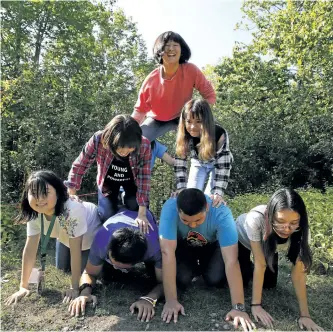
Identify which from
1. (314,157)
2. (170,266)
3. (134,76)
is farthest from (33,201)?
(314,157)

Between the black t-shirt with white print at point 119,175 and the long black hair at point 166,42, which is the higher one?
the long black hair at point 166,42

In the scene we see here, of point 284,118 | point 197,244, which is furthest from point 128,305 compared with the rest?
point 284,118

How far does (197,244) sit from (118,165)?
1036 millimetres

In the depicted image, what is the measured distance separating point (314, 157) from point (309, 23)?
13.4 ft

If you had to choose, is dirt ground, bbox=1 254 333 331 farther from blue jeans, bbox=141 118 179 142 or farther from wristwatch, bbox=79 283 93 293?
blue jeans, bbox=141 118 179 142

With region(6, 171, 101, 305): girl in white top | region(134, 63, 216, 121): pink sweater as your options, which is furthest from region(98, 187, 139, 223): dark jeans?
region(134, 63, 216, 121): pink sweater

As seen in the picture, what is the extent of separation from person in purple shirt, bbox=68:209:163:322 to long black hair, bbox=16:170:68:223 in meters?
0.44

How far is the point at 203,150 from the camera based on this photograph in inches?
130

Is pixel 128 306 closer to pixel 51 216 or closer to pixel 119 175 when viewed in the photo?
pixel 51 216

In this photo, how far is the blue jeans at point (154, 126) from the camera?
3758 millimetres

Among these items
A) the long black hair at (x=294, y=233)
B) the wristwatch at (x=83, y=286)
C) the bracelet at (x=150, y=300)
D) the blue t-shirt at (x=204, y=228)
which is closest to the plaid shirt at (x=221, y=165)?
the blue t-shirt at (x=204, y=228)

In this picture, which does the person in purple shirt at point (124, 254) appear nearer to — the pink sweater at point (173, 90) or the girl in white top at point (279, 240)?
the girl in white top at point (279, 240)

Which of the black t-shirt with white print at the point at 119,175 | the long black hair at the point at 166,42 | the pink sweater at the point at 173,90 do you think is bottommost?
the black t-shirt with white print at the point at 119,175

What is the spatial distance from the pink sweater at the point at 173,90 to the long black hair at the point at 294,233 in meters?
1.36
